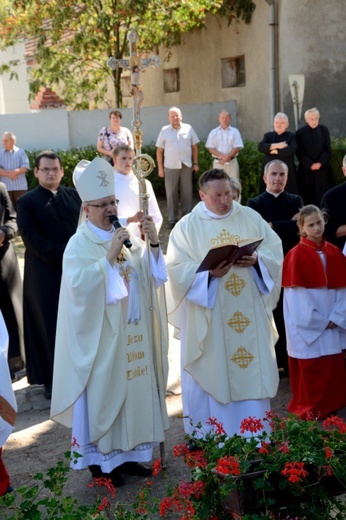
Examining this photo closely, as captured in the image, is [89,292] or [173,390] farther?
[173,390]

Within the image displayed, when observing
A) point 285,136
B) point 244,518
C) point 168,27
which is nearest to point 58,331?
point 244,518

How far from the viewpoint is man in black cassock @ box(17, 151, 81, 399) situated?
7727 mm

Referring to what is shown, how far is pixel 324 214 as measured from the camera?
776cm

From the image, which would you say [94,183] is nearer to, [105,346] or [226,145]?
[105,346]

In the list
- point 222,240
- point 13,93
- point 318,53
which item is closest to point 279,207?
point 222,240

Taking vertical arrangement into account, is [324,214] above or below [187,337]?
above

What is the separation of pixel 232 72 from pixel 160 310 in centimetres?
1675

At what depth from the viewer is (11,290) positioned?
336 inches

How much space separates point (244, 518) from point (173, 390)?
453 cm

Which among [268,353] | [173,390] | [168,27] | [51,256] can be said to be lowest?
[173,390]

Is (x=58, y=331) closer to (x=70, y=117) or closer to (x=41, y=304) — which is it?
(x=41, y=304)

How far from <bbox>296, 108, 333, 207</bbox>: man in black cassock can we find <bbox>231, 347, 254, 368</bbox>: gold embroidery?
345 inches

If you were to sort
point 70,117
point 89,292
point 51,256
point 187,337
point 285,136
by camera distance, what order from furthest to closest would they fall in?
point 70,117
point 285,136
point 51,256
point 187,337
point 89,292

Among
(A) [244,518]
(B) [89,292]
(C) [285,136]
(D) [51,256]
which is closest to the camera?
(A) [244,518]
